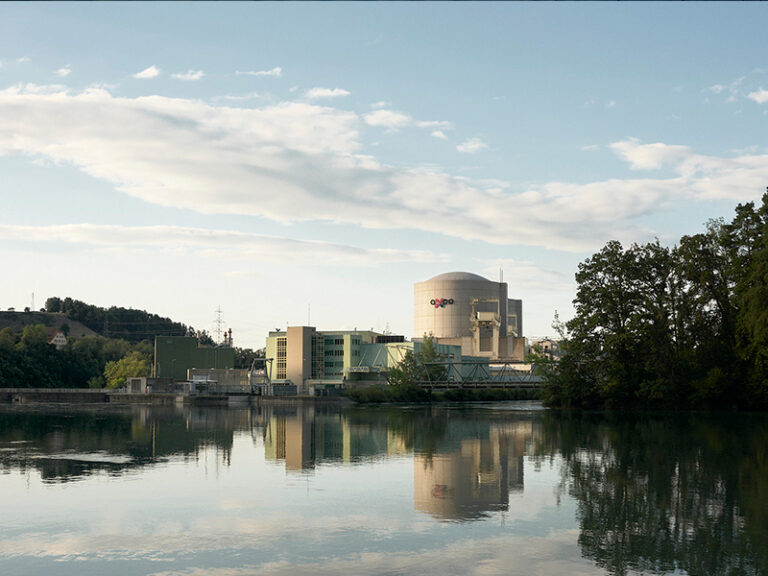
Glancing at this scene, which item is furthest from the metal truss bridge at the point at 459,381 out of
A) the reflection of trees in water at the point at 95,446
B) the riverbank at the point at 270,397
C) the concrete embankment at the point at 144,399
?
the reflection of trees in water at the point at 95,446

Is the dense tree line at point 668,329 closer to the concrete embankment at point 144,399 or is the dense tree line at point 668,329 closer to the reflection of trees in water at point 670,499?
the reflection of trees in water at point 670,499

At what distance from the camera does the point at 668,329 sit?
331 feet

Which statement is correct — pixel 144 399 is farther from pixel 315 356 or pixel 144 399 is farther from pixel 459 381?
pixel 459 381

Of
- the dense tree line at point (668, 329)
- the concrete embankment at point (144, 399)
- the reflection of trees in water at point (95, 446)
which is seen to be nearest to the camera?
the reflection of trees in water at point (95, 446)

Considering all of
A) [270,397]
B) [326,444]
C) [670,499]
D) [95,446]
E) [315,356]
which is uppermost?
[315,356]

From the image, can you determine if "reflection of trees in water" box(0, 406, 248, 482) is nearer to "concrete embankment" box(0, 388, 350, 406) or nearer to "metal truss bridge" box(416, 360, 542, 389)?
"concrete embankment" box(0, 388, 350, 406)

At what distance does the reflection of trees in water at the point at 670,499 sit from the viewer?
1950cm

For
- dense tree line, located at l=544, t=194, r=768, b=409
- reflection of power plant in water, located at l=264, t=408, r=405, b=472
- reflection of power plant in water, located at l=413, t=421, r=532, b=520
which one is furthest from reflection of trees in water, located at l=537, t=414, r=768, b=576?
dense tree line, located at l=544, t=194, r=768, b=409

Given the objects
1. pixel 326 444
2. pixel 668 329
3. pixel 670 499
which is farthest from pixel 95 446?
pixel 668 329

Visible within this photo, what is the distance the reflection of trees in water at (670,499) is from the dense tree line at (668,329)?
41682 mm

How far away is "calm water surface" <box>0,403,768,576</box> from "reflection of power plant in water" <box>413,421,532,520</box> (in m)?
0.10

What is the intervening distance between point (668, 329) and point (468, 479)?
7505 centimetres

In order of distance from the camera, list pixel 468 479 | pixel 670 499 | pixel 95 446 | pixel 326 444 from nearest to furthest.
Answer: pixel 670 499 → pixel 468 479 → pixel 95 446 → pixel 326 444

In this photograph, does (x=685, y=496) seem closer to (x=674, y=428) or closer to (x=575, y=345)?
(x=674, y=428)
